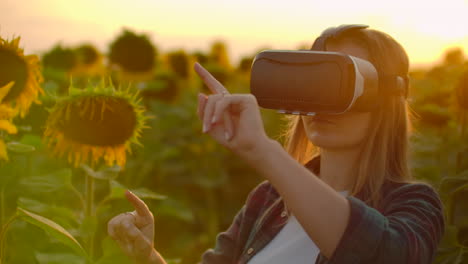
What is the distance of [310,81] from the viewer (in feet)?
3.60

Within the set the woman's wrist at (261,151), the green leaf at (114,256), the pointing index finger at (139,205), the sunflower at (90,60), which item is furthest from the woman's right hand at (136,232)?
the sunflower at (90,60)

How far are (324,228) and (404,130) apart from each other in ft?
1.73

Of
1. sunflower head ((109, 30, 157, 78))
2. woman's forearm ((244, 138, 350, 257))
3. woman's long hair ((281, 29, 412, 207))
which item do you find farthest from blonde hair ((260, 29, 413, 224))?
sunflower head ((109, 30, 157, 78))

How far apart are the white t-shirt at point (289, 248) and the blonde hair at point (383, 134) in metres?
0.07

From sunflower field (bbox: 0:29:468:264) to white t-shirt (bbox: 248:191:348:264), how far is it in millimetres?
255

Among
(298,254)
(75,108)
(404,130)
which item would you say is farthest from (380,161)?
(75,108)

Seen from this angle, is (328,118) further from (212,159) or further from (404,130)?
(212,159)

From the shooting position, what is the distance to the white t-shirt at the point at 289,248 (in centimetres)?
136

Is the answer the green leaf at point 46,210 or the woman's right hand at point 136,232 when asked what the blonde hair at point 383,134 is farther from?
the green leaf at point 46,210

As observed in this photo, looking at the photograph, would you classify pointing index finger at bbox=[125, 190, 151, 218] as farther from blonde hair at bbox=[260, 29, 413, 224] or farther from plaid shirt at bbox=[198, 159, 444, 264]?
blonde hair at bbox=[260, 29, 413, 224]

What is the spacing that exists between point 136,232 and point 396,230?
0.45m

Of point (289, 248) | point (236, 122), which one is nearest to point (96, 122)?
point (289, 248)

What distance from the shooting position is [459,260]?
1.58 metres

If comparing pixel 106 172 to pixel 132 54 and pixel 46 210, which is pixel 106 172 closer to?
pixel 46 210
